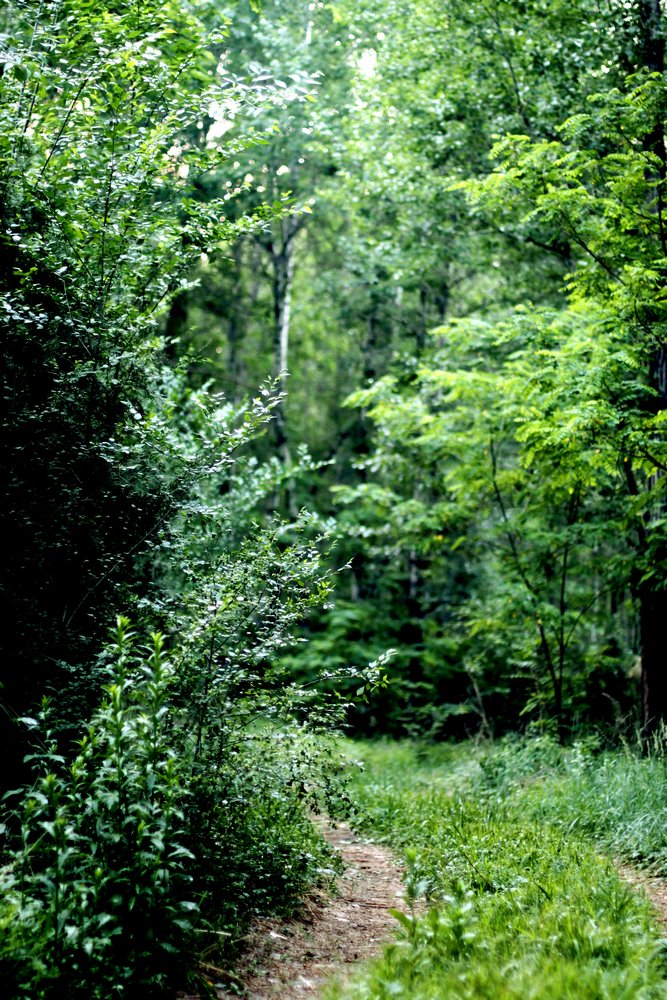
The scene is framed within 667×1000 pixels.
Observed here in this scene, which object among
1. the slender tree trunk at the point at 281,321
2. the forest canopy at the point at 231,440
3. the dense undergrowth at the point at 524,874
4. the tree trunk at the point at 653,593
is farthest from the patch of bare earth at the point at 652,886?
the slender tree trunk at the point at 281,321

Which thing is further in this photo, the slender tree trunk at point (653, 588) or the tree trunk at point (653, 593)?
the tree trunk at point (653, 593)

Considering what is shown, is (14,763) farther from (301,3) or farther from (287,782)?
(301,3)

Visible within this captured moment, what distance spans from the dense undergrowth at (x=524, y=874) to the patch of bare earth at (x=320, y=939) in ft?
1.13

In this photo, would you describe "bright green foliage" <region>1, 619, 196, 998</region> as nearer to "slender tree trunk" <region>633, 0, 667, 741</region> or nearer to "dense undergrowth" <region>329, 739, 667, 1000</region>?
"dense undergrowth" <region>329, 739, 667, 1000</region>

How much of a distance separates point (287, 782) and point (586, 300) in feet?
20.8

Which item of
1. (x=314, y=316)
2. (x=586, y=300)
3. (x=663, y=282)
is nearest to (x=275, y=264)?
(x=314, y=316)

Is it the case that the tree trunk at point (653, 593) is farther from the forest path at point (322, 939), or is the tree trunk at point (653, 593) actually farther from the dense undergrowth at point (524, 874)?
the forest path at point (322, 939)

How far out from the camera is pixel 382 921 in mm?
5277

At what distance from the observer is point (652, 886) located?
5.61 meters

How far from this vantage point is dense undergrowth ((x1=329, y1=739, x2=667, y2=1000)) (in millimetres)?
3631

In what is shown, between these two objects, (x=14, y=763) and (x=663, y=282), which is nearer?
(x=14, y=763)

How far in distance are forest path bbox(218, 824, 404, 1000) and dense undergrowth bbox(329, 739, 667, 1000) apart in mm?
338

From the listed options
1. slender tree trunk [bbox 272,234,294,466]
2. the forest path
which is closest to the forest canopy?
the forest path

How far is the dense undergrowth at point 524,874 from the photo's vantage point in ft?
11.9
